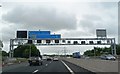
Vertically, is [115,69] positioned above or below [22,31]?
below

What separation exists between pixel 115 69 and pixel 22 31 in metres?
53.5

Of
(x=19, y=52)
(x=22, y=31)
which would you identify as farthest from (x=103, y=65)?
(x=19, y=52)

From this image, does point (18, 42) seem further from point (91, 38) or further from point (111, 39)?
point (111, 39)

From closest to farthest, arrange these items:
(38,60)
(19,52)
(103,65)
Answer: (103,65)
(38,60)
(19,52)

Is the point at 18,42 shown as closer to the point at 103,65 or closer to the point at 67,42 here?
the point at 67,42

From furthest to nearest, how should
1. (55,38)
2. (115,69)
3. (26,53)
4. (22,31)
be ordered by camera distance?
(26,53) → (55,38) → (22,31) → (115,69)

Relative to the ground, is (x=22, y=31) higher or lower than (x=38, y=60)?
higher

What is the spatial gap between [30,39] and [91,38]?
1700 cm

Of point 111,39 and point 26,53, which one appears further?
point 26,53

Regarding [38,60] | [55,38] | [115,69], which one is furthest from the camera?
[55,38]

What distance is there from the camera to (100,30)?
68.8 m

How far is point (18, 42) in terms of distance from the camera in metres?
76.1

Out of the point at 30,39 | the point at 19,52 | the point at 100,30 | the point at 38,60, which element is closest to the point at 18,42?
the point at 30,39

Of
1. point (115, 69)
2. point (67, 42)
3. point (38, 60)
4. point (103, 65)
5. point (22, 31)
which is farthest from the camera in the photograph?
Result: point (67, 42)
